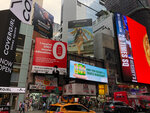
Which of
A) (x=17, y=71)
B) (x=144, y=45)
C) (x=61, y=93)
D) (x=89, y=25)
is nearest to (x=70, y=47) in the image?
(x=89, y=25)

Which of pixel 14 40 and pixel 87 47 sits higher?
pixel 87 47

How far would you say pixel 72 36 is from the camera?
49094 mm

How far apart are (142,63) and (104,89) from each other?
18.9 meters

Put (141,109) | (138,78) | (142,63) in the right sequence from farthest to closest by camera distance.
A: (142,63) → (138,78) → (141,109)

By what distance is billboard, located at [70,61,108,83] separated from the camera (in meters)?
32.0

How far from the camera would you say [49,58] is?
29.5 meters

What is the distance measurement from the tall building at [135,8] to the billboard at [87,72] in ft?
225

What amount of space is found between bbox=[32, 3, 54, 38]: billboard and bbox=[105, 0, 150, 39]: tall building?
72045 millimetres

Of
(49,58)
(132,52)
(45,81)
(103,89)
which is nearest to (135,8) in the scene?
(132,52)

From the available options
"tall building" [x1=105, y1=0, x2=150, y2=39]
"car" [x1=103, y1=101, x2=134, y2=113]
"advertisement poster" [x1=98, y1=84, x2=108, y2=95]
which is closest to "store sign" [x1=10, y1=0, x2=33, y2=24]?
"car" [x1=103, y1=101, x2=134, y2=113]

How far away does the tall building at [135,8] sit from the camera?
9481 cm

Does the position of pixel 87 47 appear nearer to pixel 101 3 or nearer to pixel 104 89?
pixel 104 89

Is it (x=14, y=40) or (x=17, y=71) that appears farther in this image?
(x=17, y=71)

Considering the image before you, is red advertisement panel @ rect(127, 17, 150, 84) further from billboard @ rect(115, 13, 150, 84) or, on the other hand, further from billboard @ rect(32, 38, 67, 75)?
billboard @ rect(32, 38, 67, 75)
